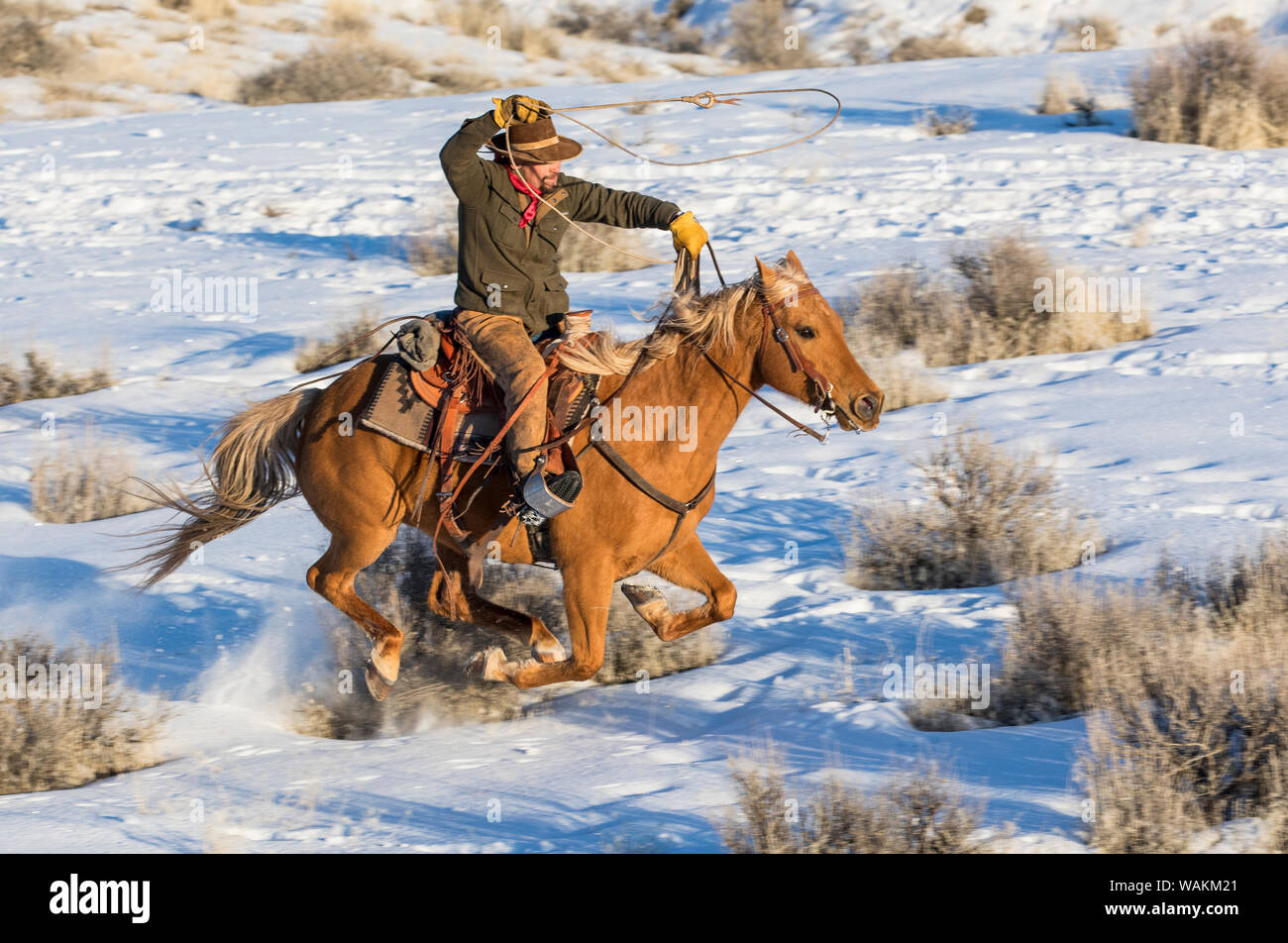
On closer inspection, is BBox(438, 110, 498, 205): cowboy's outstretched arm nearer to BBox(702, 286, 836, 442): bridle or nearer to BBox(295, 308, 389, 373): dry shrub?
BBox(702, 286, 836, 442): bridle

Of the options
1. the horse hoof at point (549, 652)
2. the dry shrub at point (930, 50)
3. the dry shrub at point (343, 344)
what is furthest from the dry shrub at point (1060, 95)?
the horse hoof at point (549, 652)

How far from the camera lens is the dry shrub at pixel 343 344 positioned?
10453 millimetres

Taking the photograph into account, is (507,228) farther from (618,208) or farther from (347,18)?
(347,18)

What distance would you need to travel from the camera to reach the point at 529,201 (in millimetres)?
5516

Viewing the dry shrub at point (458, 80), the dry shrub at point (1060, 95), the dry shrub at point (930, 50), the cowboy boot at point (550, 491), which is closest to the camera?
the cowboy boot at point (550, 491)

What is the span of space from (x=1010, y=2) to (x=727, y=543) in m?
19.8

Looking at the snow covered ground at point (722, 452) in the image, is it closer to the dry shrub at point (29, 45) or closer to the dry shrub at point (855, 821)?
the dry shrub at point (855, 821)

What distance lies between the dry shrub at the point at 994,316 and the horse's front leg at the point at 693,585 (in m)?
4.71

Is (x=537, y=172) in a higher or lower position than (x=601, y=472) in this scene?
higher

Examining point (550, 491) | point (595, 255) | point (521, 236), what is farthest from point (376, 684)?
point (595, 255)

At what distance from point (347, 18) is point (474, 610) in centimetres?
2055

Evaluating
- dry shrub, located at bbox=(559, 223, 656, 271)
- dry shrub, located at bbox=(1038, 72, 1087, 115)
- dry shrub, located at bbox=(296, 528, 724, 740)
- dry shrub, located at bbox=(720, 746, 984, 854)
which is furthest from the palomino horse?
dry shrub, located at bbox=(1038, 72, 1087, 115)

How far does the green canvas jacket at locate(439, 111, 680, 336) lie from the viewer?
5367mm

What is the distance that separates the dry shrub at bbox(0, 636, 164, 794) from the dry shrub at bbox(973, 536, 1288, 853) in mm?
3703
